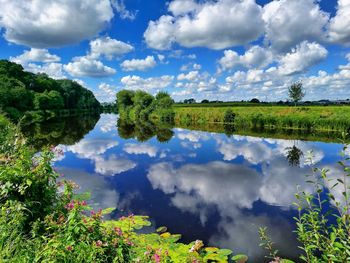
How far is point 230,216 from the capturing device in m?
11.2

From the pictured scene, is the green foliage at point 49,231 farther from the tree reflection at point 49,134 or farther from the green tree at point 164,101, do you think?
the green tree at point 164,101

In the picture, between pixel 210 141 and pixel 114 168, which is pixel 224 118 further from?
pixel 114 168

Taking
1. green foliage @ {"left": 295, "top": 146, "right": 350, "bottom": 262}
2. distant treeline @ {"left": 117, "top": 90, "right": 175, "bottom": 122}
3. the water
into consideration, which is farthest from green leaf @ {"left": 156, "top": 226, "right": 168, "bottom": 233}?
distant treeline @ {"left": 117, "top": 90, "right": 175, "bottom": 122}

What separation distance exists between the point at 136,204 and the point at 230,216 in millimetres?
3941

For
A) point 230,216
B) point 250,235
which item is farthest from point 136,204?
point 250,235

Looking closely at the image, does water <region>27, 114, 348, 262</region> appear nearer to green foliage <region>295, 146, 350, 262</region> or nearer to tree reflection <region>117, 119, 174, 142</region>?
green foliage <region>295, 146, 350, 262</region>

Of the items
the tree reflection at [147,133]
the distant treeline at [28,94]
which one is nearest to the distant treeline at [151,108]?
the tree reflection at [147,133]

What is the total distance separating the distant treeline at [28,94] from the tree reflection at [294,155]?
3236cm

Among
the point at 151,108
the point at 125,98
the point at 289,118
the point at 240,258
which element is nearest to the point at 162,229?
the point at 240,258

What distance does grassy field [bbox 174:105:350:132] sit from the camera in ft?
122

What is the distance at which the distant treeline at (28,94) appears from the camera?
169 feet

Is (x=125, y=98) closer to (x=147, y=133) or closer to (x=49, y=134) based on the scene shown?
(x=147, y=133)

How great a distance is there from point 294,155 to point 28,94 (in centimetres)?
5917

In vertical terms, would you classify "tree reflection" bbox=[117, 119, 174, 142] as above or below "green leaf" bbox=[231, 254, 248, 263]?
below
